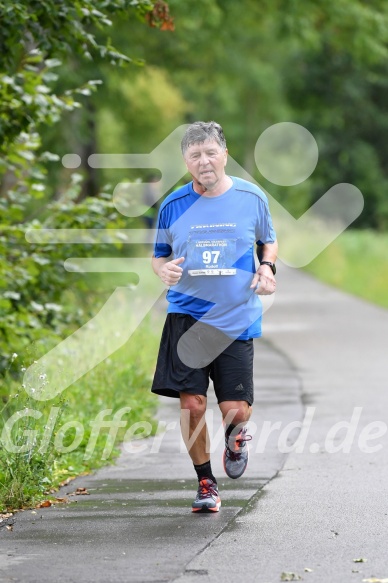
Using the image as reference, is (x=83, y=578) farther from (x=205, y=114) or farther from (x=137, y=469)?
(x=205, y=114)

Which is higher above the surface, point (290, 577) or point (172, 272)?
point (172, 272)

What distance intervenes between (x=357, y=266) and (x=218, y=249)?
25627 millimetres

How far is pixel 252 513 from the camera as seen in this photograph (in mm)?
7035

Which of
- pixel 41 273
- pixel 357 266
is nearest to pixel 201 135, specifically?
pixel 41 273

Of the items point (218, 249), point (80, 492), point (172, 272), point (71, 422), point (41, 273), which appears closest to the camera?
point (172, 272)

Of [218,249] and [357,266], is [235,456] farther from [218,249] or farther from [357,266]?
[357,266]

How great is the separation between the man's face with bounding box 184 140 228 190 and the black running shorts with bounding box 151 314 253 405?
73 centimetres

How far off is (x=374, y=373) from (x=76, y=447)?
5.14 m

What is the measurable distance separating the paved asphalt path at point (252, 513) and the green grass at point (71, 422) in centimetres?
18

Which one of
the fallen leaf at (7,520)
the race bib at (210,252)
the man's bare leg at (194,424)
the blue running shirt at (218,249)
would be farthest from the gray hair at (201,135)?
the fallen leaf at (7,520)

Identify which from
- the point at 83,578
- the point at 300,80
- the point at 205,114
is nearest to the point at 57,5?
the point at 83,578

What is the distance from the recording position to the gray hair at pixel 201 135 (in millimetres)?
7004

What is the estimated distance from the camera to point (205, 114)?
63656 millimetres

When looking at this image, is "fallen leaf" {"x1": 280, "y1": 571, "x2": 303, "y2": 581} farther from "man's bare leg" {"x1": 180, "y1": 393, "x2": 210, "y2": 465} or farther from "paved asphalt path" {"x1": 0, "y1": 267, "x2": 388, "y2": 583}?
"man's bare leg" {"x1": 180, "y1": 393, "x2": 210, "y2": 465}
